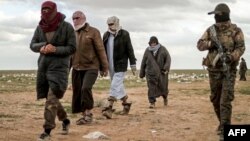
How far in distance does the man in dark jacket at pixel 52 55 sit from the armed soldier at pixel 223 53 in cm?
208

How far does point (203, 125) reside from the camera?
10.6 meters

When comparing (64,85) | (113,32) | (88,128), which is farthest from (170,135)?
(113,32)

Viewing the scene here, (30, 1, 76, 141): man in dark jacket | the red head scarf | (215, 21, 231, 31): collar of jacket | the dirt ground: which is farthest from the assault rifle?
the red head scarf

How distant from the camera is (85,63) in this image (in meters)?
Result: 10.2

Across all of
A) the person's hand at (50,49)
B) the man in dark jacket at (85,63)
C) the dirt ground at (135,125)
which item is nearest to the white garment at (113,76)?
the dirt ground at (135,125)

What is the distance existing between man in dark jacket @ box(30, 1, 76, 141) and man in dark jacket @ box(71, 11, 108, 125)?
1999mm

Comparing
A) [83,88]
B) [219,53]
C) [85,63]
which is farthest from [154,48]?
[219,53]

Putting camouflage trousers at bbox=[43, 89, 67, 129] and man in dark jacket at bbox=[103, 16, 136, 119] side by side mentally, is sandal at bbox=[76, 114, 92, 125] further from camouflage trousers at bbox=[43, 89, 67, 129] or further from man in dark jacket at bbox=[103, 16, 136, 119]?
camouflage trousers at bbox=[43, 89, 67, 129]

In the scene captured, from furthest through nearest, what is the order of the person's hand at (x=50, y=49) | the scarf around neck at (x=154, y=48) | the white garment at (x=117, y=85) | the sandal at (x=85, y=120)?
the scarf around neck at (x=154, y=48) → the white garment at (x=117, y=85) → the sandal at (x=85, y=120) → the person's hand at (x=50, y=49)

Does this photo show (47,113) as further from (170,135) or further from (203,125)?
(203,125)

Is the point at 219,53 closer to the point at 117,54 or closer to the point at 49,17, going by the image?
the point at 49,17

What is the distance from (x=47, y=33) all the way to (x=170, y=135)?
2.69 metres

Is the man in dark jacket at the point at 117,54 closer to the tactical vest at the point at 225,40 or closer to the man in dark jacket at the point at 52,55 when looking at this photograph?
the tactical vest at the point at 225,40

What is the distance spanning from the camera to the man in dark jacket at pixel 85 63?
10.2 meters
